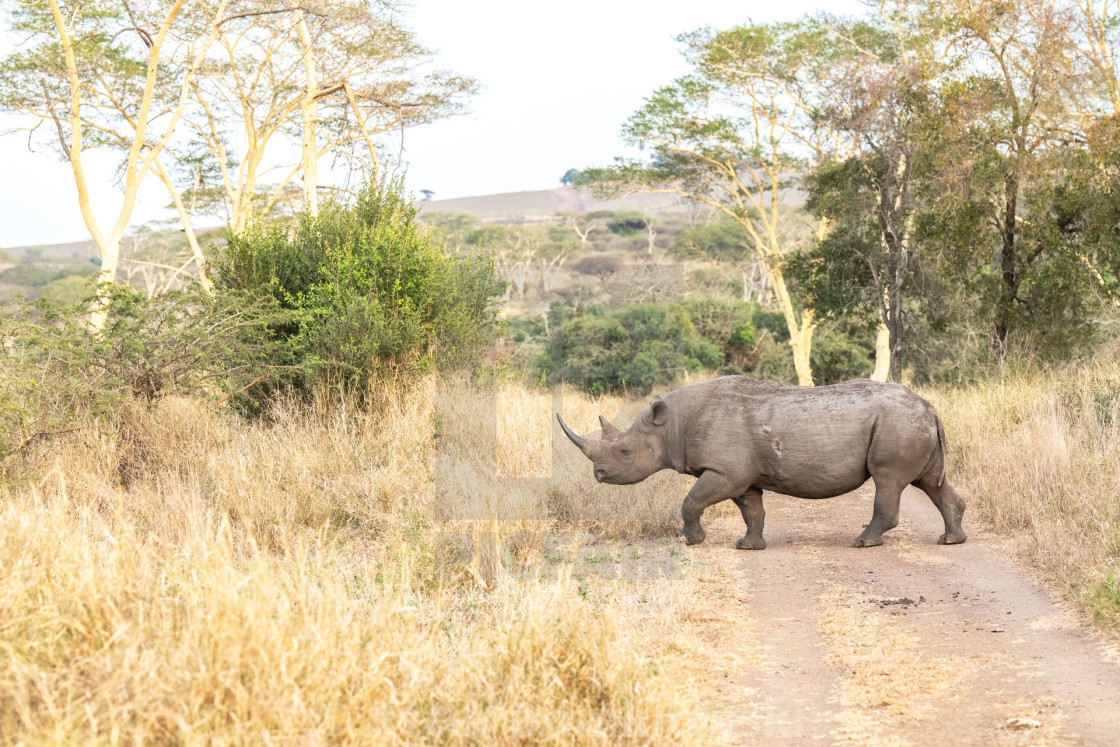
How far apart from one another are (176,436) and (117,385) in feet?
2.27

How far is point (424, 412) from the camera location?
34.1 ft

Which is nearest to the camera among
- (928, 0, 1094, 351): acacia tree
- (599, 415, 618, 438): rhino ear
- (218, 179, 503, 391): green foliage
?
(599, 415, 618, 438): rhino ear

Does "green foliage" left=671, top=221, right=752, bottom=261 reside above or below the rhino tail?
above

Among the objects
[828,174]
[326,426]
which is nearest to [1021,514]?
[326,426]

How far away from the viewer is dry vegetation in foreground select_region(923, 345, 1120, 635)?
242 inches

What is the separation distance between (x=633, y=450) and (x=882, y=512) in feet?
5.83

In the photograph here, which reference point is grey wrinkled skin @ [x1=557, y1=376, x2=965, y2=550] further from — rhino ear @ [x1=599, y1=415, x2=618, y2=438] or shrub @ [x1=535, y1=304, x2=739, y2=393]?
shrub @ [x1=535, y1=304, x2=739, y2=393]

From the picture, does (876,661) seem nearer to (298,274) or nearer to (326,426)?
(326,426)

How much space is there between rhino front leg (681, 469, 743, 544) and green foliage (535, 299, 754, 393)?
17.2 m

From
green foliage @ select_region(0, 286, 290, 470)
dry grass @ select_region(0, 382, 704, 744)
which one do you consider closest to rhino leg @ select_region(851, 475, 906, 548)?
dry grass @ select_region(0, 382, 704, 744)

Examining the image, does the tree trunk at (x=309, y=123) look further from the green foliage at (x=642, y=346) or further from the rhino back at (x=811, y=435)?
the rhino back at (x=811, y=435)

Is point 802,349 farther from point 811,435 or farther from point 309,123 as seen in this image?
point 811,435

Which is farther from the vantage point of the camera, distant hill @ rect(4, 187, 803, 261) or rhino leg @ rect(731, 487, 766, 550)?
distant hill @ rect(4, 187, 803, 261)

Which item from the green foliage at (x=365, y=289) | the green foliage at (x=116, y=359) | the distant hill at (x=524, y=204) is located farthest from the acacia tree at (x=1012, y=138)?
the distant hill at (x=524, y=204)
